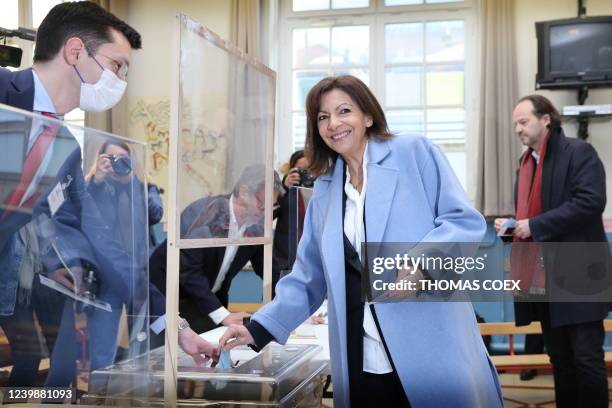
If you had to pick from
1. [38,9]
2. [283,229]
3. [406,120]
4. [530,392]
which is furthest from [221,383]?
[38,9]

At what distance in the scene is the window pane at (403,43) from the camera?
5.45 metres

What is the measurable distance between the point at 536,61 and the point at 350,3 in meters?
1.50

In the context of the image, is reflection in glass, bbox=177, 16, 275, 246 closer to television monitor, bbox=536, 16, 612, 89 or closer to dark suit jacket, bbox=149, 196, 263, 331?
dark suit jacket, bbox=149, 196, 263, 331

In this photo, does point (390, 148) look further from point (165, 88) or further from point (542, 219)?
point (165, 88)

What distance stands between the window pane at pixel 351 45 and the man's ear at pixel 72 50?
409cm

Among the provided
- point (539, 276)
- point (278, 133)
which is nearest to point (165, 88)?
point (278, 133)

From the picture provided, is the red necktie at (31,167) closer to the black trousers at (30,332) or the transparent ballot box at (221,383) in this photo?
the black trousers at (30,332)

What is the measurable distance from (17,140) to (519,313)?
2.17 metres

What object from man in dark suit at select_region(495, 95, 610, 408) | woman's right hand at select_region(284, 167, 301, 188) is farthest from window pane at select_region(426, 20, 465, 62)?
woman's right hand at select_region(284, 167, 301, 188)

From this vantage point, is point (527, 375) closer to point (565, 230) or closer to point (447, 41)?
point (565, 230)

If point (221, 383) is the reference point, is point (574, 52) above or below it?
above

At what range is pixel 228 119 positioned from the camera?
6.06ft

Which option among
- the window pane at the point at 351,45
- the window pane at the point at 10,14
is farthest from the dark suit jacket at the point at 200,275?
the window pane at the point at 10,14

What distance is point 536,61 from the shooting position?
16.8 feet
